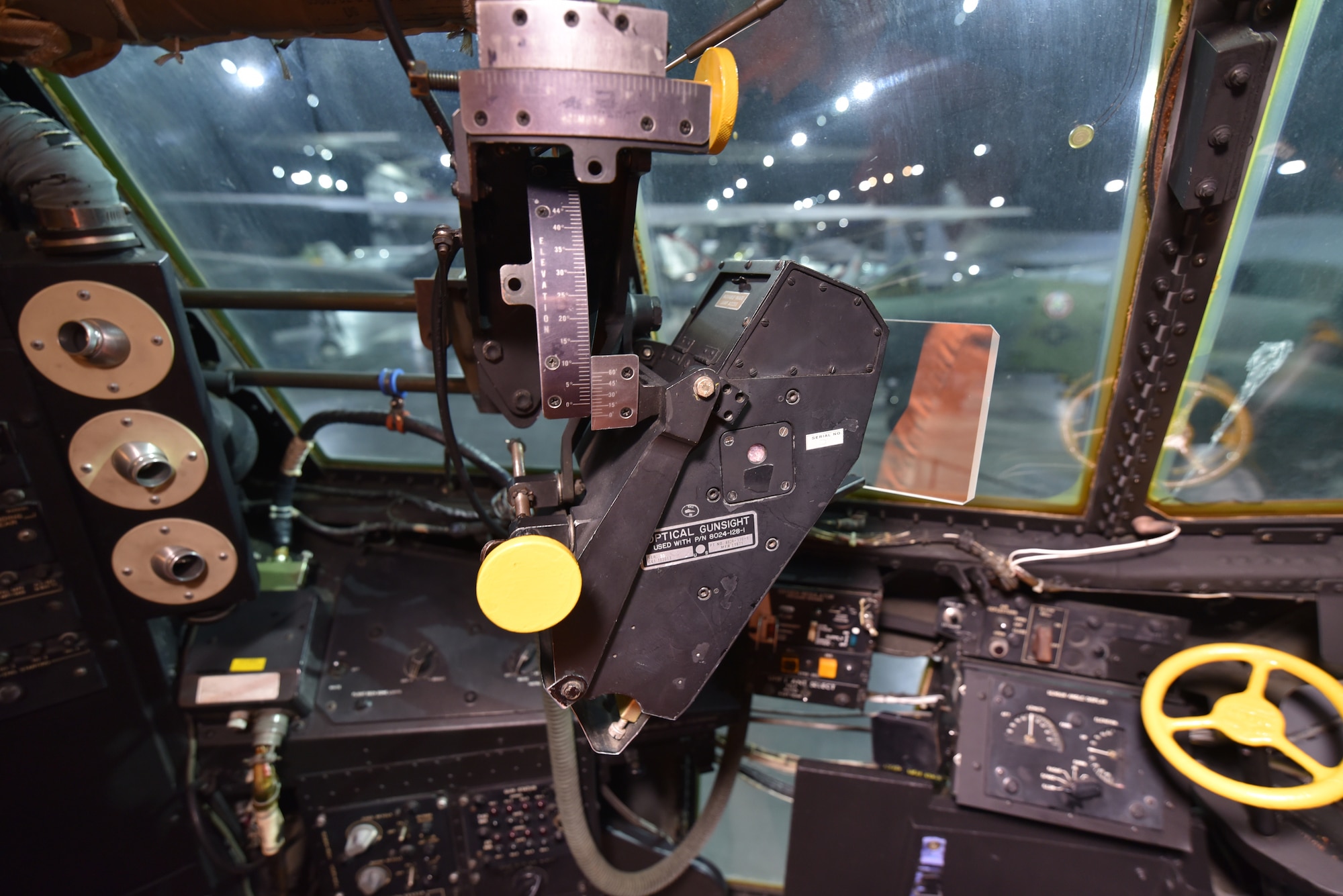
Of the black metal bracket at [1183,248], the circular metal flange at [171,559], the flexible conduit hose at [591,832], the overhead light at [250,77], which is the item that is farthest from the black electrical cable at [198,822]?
the black metal bracket at [1183,248]

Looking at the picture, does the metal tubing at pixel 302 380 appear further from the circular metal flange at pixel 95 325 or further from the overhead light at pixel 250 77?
the overhead light at pixel 250 77

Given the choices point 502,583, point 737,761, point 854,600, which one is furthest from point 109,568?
point 854,600

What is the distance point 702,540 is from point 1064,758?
140 cm

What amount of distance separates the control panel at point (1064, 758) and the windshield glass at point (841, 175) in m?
0.56

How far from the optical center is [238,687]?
1.84 metres

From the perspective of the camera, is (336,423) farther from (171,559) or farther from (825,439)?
(825,439)

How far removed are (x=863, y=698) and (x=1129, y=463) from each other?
0.99 m

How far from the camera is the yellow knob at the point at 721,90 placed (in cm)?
99

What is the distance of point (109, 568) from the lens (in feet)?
5.57

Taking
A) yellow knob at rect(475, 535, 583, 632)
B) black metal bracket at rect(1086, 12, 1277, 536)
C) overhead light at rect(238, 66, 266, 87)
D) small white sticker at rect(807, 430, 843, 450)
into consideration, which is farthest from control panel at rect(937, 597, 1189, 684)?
overhead light at rect(238, 66, 266, 87)

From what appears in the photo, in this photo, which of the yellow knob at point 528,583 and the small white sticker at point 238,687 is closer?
the yellow knob at point 528,583

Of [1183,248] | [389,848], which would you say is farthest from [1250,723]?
[389,848]

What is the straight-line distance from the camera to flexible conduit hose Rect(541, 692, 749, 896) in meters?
1.59

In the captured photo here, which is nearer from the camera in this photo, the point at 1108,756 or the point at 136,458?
the point at 136,458
